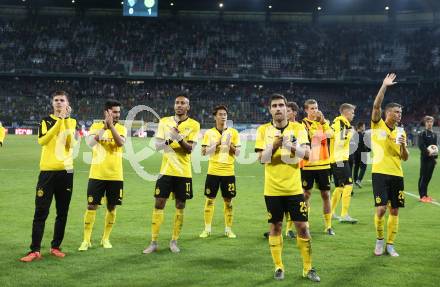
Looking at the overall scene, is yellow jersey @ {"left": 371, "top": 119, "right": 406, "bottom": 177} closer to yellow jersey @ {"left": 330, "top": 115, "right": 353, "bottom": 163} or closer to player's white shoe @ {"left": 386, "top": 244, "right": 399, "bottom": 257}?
player's white shoe @ {"left": 386, "top": 244, "right": 399, "bottom": 257}

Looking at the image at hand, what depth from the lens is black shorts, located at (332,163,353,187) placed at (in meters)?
10.8

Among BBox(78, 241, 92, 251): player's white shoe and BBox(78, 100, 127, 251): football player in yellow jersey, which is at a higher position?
BBox(78, 100, 127, 251): football player in yellow jersey

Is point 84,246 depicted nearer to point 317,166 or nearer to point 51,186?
point 51,186

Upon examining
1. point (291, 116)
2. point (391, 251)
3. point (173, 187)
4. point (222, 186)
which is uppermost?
point (291, 116)

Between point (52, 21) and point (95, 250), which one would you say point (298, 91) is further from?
point (95, 250)

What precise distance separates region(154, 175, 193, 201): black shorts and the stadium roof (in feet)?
170

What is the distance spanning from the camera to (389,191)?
26.2 ft

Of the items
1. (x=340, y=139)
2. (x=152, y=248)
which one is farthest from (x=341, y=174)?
(x=152, y=248)

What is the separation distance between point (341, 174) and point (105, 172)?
5.36 meters

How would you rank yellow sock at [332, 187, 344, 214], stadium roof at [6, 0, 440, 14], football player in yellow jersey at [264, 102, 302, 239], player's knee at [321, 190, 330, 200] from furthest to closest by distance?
stadium roof at [6, 0, 440, 14] → yellow sock at [332, 187, 344, 214] → player's knee at [321, 190, 330, 200] → football player in yellow jersey at [264, 102, 302, 239]

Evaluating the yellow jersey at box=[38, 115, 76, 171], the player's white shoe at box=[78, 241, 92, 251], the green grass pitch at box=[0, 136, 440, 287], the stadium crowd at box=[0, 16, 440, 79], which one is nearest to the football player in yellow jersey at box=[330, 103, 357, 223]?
→ the green grass pitch at box=[0, 136, 440, 287]

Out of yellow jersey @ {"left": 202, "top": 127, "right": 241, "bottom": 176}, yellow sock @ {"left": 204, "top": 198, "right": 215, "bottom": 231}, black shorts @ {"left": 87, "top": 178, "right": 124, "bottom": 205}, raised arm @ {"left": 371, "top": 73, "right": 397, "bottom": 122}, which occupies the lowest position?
yellow sock @ {"left": 204, "top": 198, "right": 215, "bottom": 231}

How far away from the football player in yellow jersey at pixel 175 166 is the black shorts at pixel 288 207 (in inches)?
74.6

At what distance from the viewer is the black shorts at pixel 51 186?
7.34 m
